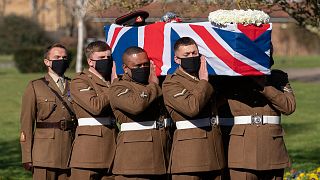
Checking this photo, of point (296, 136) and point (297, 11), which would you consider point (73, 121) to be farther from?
point (296, 136)

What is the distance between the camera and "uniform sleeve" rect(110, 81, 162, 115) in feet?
24.6

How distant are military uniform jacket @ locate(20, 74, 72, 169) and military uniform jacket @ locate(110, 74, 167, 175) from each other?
3.83ft

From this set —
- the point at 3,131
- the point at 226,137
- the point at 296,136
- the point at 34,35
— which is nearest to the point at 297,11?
the point at 226,137

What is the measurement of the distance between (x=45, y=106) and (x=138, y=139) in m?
1.48

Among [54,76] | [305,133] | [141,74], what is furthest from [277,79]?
[305,133]

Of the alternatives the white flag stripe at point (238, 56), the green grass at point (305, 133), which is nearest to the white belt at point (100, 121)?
the white flag stripe at point (238, 56)

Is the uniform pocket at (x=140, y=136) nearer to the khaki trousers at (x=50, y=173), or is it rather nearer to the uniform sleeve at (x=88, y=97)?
the uniform sleeve at (x=88, y=97)

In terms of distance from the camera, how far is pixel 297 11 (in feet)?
37.1

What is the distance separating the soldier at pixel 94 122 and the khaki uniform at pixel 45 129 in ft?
1.83

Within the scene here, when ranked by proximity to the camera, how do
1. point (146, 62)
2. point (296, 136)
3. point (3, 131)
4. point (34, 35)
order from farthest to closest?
point (34, 35) < point (3, 131) < point (296, 136) < point (146, 62)

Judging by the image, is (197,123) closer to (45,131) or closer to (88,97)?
(88,97)

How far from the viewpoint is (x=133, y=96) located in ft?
24.7

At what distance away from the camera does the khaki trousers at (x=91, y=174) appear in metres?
8.30

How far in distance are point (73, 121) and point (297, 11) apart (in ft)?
11.6
